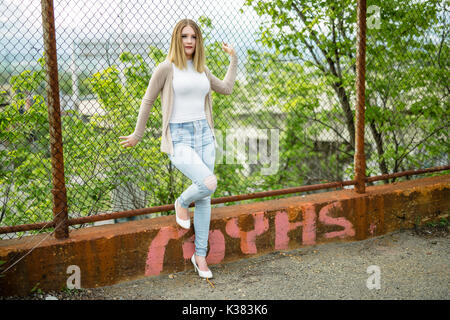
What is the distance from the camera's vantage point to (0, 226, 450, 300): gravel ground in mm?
2955

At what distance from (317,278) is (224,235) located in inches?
33.7

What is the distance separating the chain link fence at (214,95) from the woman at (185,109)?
97 centimetres

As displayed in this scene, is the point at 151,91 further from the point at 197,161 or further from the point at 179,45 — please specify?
the point at 197,161

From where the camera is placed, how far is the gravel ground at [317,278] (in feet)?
9.70

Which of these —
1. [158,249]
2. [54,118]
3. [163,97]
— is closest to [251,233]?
[158,249]

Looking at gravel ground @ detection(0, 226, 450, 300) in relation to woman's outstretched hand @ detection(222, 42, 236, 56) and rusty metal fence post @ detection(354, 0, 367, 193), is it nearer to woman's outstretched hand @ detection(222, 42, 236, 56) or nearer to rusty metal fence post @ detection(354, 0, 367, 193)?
rusty metal fence post @ detection(354, 0, 367, 193)

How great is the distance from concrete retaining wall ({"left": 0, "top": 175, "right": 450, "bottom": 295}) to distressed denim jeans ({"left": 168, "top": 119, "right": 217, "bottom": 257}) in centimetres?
32

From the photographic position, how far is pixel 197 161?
9.53ft

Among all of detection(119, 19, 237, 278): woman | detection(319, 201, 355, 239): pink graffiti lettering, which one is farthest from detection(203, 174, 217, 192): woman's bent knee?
detection(319, 201, 355, 239): pink graffiti lettering

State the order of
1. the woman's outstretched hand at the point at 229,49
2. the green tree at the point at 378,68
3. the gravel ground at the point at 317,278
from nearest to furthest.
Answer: the gravel ground at the point at 317,278 < the woman's outstretched hand at the point at 229,49 < the green tree at the point at 378,68

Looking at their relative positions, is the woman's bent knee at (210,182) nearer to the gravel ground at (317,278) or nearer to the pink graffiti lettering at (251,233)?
the pink graffiti lettering at (251,233)

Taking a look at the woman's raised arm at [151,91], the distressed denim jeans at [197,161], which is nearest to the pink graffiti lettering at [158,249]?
the distressed denim jeans at [197,161]
